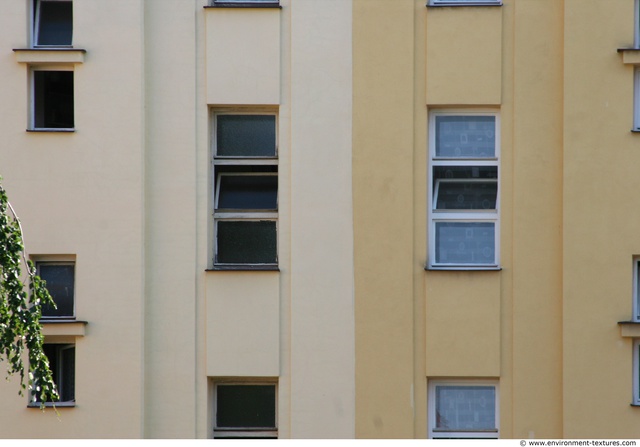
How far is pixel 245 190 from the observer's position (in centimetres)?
1201

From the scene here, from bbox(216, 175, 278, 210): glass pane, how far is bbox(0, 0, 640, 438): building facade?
2.1 inches

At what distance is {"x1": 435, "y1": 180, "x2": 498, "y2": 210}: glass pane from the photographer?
11820mm

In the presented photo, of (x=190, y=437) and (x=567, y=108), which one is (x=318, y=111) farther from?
(x=190, y=437)

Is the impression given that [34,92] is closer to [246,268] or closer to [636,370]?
[246,268]

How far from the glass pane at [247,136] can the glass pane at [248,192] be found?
0.80 ft

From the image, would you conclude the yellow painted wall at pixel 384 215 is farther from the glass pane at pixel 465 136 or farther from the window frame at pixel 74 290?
the window frame at pixel 74 290

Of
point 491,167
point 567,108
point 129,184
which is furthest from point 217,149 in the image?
point 567,108

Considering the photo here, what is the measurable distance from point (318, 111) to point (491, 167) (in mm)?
1812

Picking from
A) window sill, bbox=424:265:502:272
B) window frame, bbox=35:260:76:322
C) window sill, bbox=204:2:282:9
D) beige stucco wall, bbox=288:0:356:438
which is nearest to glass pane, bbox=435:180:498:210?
window sill, bbox=424:265:502:272

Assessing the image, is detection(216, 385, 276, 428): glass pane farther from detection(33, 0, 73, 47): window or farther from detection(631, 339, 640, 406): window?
detection(33, 0, 73, 47): window

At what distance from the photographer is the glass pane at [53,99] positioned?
11.9 m

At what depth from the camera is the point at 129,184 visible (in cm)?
1164

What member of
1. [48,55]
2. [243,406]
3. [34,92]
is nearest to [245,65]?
[48,55]

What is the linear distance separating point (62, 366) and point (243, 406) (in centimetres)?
184
